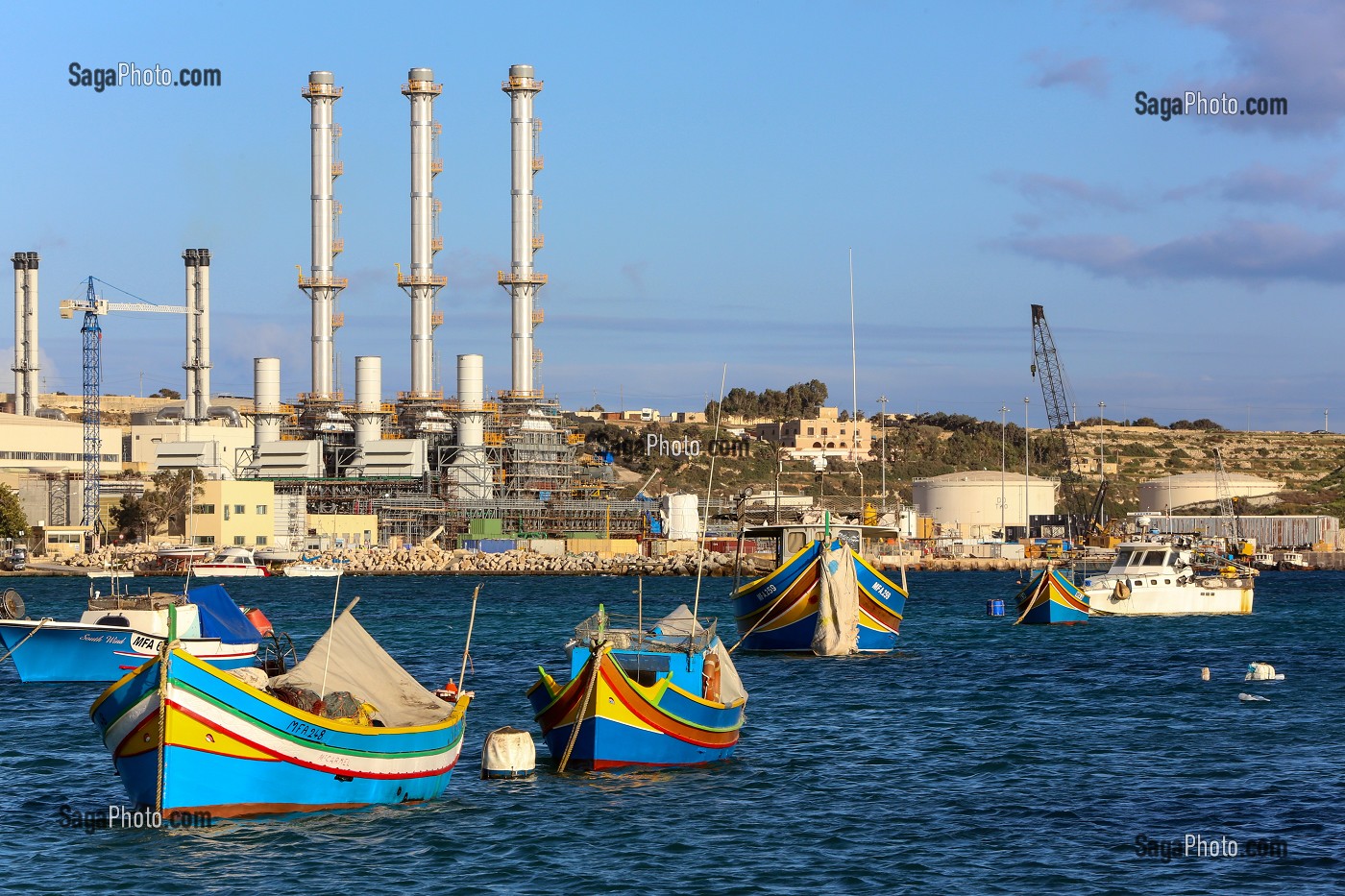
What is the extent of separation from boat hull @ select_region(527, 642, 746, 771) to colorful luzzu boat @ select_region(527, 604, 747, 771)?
0.06 ft

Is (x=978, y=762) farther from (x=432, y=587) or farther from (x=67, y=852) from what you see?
(x=432, y=587)

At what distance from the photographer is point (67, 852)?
2681cm

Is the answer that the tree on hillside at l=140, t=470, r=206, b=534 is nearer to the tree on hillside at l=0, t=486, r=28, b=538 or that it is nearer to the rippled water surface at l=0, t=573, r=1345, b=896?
the tree on hillside at l=0, t=486, r=28, b=538

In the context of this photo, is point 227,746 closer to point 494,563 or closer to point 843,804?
point 843,804

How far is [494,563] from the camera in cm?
16288

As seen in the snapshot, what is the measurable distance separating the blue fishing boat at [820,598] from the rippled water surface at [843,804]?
1309 millimetres

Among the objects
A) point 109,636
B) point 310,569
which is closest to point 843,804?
point 109,636

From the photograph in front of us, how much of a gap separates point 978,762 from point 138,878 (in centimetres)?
1910

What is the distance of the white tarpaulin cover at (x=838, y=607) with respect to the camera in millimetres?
56500

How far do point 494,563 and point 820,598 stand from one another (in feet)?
353

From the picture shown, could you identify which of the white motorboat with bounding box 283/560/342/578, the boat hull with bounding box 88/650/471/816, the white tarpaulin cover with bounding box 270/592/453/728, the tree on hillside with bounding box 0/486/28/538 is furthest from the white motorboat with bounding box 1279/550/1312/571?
the boat hull with bounding box 88/650/471/816

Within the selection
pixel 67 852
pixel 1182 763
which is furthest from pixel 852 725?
pixel 67 852

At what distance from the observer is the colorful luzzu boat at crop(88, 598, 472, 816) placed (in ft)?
83.8

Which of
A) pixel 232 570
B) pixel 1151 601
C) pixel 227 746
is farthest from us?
pixel 232 570
